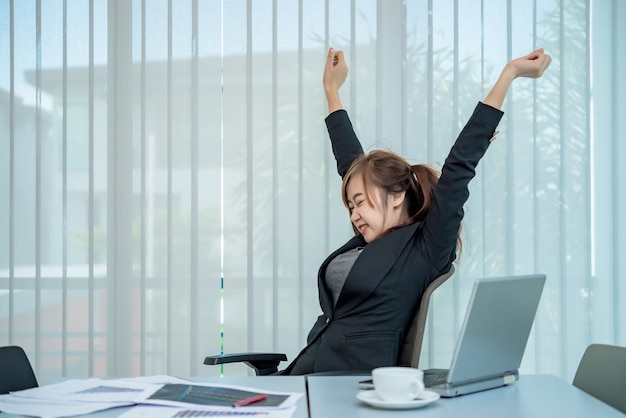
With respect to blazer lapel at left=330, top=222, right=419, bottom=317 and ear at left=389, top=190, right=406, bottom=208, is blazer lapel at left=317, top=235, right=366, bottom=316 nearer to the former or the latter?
blazer lapel at left=330, top=222, right=419, bottom=317

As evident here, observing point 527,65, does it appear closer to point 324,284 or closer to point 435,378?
point 324,284

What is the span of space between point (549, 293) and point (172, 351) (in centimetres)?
155

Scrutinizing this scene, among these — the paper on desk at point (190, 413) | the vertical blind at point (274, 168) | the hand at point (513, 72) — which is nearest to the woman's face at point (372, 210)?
the hand at point (513, 72)

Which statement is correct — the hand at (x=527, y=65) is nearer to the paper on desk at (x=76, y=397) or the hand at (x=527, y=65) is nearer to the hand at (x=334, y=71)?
the hand at (x=334, y=71)

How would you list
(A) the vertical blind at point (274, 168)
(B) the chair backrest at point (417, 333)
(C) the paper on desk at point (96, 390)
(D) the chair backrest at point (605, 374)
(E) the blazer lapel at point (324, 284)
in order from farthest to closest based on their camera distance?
(A) the vertical blind at point (274, 168) → (E) the blazer lapel at point (324, 284) → (B) the chair backrest at point (417, 333) → (D) the chair backrest at point (605, 374) → (C) the paper on desk at point (96, 390)

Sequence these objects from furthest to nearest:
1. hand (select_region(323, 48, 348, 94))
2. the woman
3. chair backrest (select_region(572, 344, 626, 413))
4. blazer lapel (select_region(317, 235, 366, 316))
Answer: hand (select_region(323, 48, 348, 94)) < blazer lapel (select_region(317, 235, 366, 316)) < the woman < chair backrest (select_region(572, 344, 626, 413))

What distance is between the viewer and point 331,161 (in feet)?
9.52

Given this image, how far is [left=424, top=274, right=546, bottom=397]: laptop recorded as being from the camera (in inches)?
53.4

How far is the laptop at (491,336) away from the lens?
136cm

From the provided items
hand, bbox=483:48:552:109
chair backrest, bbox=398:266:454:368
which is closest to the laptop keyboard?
chair backrest, bbox=398:266:454:368

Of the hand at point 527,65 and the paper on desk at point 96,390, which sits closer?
the paper on desk at point 96,390

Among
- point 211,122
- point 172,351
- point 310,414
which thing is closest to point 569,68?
point 211,122

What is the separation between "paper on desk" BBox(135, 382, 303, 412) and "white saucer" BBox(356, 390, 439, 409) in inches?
5.5

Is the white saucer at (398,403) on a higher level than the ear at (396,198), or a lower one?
lower
